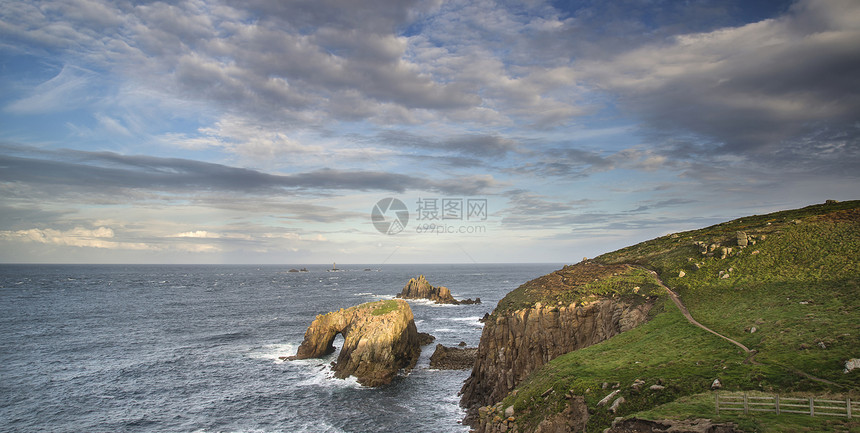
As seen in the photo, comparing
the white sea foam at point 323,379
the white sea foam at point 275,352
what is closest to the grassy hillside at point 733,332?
the white sea foam at point 323,379

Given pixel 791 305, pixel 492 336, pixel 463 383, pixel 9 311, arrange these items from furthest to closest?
pixel 9 311 < pixel 463 383 < pixel 492 336 < pixel 791 305

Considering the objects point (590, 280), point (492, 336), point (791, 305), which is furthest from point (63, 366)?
point (791, 305)

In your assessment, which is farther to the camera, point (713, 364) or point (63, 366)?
point (63, 366)

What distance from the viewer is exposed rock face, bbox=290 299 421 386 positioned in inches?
2340

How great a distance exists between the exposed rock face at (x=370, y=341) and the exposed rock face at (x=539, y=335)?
17.2 metres

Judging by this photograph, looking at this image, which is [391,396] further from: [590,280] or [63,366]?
[63,366]

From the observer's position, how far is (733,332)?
3419 cm

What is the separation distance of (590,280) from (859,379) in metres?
30.2

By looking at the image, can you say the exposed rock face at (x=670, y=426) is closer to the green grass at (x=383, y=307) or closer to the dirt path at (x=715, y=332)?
the dirt path at (x=715, y=332)

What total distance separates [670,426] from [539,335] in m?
24.5

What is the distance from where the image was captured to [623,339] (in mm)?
37781

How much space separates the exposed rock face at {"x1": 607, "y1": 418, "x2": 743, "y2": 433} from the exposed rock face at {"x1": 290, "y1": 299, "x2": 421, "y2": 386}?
39.9m

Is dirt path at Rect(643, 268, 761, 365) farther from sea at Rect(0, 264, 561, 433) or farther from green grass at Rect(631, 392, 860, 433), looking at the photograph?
sea at Rect(0, 264, 561, 433)

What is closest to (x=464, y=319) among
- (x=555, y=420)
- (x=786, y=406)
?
(x=555, y=420)
